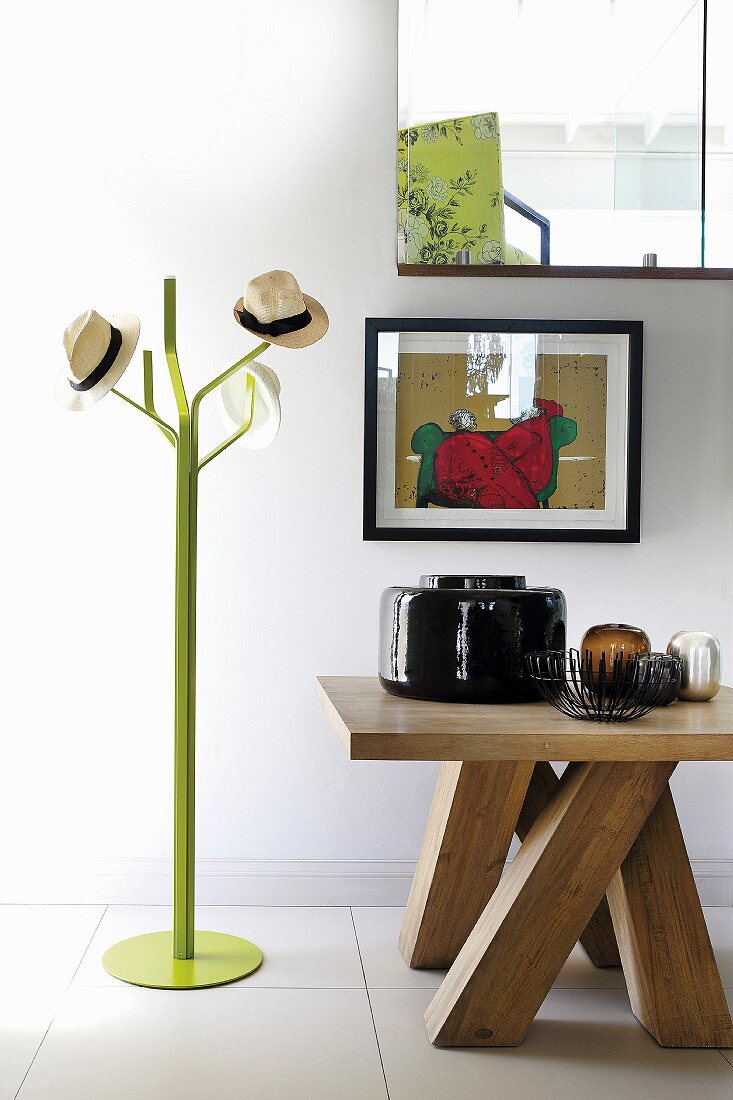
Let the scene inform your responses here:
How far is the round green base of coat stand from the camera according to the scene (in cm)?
193

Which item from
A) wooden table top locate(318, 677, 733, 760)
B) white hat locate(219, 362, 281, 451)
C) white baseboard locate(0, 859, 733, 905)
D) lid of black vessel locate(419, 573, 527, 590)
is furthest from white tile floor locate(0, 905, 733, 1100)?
white hat locate(219, 362, 281, 451)

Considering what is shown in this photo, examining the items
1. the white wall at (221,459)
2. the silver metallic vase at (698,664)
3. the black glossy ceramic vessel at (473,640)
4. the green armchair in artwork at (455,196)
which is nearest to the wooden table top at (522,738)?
the black glossy ceramic vessel at (473,640)

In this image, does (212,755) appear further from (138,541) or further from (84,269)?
(84,269)

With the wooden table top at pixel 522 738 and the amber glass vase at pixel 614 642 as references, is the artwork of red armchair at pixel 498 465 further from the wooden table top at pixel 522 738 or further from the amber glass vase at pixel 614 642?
the wooden table top at pixel 522 738

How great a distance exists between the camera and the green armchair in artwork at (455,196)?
246 cm

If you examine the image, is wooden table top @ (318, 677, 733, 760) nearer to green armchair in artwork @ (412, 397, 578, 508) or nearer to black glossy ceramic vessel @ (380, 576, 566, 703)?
black glossy ceramic vessel @ (380, 576, 566, 703)

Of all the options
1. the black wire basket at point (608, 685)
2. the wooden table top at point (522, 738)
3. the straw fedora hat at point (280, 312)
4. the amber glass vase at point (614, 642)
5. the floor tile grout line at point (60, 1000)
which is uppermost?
the straw fedora hat at point (280, 312)

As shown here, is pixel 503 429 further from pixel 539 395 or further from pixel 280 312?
pixel 280 312

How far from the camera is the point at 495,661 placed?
1670 mm

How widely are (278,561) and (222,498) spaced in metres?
0.20

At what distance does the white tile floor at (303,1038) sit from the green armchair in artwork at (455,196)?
5.29 feet

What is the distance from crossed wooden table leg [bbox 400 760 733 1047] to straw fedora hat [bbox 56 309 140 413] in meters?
0.98

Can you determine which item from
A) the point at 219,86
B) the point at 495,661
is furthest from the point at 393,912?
the point at 219,86

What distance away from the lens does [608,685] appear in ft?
5.10
